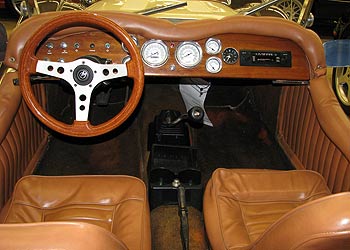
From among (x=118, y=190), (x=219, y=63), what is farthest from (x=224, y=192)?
(x=219, y=63)

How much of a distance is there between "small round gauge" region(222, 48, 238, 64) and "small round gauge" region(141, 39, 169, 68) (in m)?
0.27

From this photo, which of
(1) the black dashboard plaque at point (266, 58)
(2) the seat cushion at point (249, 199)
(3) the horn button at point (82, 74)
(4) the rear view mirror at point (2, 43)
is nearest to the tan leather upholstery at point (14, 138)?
(4) the rear view mirror at point (2, 43)

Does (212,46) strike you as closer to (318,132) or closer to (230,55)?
(230,55)

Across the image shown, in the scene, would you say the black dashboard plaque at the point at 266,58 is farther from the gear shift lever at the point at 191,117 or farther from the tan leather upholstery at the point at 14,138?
the tan leather upholstery at the point at 14,138

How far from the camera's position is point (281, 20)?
158 cm

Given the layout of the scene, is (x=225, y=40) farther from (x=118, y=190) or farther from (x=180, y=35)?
(x=118, y=190)

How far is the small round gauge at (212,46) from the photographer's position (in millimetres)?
1588

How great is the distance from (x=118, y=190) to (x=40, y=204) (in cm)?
29

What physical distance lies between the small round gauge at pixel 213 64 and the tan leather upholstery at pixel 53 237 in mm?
1082

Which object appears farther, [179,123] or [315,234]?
[179,123]

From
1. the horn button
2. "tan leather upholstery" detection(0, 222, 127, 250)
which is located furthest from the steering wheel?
"tan leather upholstery" detection(0, 222, 127, 250)

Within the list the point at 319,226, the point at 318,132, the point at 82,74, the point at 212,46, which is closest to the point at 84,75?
the point at 82,74

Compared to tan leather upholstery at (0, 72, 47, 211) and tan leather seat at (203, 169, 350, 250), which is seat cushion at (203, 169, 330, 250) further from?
tan leather upholstery at (0, 72, 47, 211)

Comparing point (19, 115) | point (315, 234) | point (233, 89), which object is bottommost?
point (233, 89)
